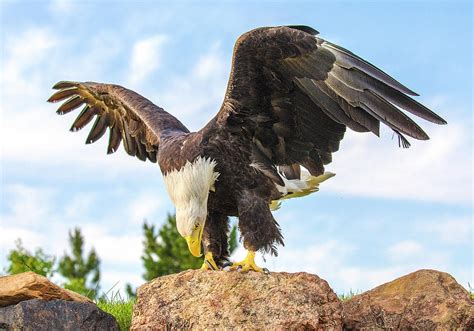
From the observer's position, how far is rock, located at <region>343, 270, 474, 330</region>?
7.41 meters

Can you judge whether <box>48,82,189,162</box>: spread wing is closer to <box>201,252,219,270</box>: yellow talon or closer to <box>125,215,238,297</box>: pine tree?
<box>201,252,219,270</box>: yellow talon

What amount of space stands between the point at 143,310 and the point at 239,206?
1.37m

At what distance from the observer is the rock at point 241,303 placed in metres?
6.79

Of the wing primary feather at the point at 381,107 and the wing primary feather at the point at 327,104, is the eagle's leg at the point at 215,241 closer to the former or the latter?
the wing primary feather at the point at 327,104

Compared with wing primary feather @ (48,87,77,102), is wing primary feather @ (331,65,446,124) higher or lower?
lower

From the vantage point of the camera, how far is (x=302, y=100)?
305 inches

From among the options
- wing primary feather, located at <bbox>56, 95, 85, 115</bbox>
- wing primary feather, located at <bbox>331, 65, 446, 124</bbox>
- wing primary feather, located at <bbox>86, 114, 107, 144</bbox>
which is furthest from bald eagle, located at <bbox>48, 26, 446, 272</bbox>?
wing primary feather, located at <bbox>56, 95, 85, 115</bbox>

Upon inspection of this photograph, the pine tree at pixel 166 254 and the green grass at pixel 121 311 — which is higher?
the pine tree at pixel 166 254

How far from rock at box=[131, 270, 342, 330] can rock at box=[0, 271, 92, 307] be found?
1101 mm

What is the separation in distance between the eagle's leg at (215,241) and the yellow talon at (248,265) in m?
0.68

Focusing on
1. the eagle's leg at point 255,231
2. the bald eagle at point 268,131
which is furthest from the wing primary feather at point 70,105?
the eagle's leg at point 255,231

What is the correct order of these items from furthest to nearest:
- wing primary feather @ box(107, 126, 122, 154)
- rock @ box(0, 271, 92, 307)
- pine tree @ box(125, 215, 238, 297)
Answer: pine tree @ box(125, 215, 238, 297)
wing primary feather @ box(107, 126, 122, 154)
rock @ box(0, 271, 92, 307)

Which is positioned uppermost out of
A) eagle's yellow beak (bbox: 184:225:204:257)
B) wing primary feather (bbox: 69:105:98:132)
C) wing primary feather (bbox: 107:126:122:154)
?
wing primary feather (bbox: 69:105:98:132)

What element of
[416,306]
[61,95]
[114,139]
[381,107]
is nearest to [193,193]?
[381,107]
